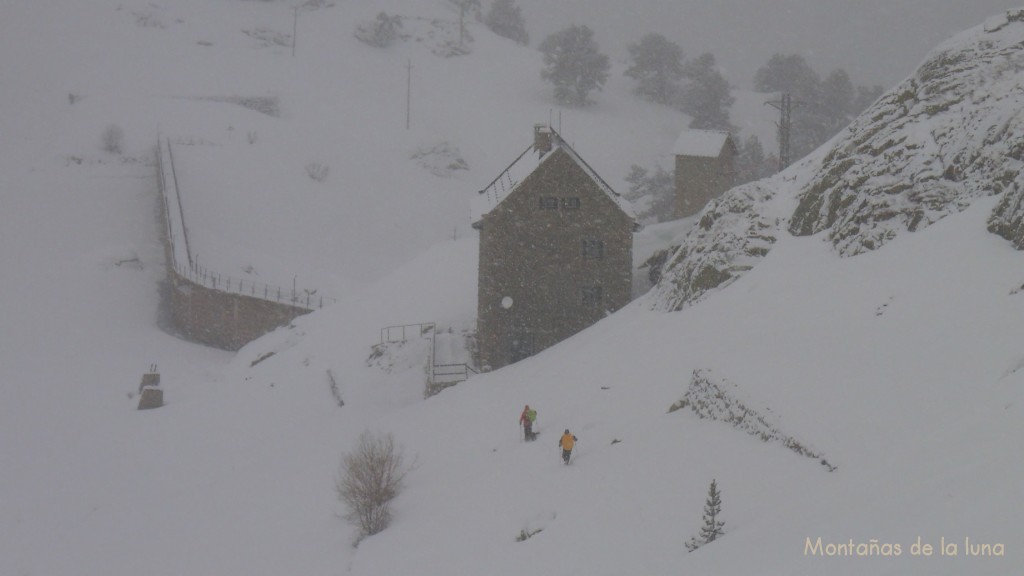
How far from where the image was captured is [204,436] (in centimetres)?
3428

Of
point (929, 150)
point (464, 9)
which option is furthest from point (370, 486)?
point (464, 9)

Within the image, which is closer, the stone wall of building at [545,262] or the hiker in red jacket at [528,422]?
the hiker in red jacket at [528,422]

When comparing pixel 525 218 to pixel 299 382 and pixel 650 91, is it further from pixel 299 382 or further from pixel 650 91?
pixel 650 91

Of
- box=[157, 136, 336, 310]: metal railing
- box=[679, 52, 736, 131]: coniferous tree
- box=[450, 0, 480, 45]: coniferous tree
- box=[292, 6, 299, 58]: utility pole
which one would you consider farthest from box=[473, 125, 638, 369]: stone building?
box=[450, 0, 480, 45]: coniferous tree

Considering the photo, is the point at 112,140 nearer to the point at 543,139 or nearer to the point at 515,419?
the point at 543,139

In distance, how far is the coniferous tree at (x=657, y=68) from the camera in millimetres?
109438

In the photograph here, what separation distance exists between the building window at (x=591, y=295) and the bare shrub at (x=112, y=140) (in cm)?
5024

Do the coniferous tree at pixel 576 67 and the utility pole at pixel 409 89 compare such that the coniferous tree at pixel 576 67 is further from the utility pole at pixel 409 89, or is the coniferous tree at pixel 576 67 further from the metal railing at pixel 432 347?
the metal railing at pixel 432 347

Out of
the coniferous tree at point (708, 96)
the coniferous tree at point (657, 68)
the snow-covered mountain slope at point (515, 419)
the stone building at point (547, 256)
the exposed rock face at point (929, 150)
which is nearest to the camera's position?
the snow-covered mountain slope at point (515, 419)

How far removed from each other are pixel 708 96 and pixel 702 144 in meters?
32.0

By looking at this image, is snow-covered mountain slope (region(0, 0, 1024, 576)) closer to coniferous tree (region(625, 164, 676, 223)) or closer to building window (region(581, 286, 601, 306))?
building window (region(581, 286, 601, 306))

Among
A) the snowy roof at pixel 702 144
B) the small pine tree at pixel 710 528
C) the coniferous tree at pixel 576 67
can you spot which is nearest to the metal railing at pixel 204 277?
the snowy roof at pixel 702 144

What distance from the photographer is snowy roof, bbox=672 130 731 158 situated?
188 ft

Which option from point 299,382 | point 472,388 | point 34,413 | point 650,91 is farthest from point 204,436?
point 650,91
